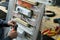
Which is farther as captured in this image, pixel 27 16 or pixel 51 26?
pixel 27 16

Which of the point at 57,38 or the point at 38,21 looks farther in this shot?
the point at 38,21

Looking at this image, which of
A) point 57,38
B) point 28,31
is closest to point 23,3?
point 28,31

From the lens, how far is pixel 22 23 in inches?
72.4

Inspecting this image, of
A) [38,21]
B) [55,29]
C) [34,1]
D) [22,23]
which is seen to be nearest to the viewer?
[55,29]

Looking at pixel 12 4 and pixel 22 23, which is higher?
pixel 12 4

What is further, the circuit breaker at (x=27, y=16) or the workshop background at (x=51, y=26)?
the circuit breaker at (x=27, y=16)

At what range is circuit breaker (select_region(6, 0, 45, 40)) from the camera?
163 cm

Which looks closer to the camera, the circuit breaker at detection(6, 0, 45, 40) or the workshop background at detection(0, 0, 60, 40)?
the workshop background at detection(0, 0, 60, 40)

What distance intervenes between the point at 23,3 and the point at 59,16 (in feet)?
1.26

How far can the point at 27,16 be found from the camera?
1763 mm

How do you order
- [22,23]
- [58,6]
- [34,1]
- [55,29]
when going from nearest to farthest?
1. [55,29]
2. [34,1]
3. [22,23]
4. [58,6]

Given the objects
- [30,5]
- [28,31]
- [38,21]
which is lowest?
[28,31]

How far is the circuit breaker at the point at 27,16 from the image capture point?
1626 millimetres

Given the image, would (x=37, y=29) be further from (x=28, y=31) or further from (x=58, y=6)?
(x=58, y=6)
